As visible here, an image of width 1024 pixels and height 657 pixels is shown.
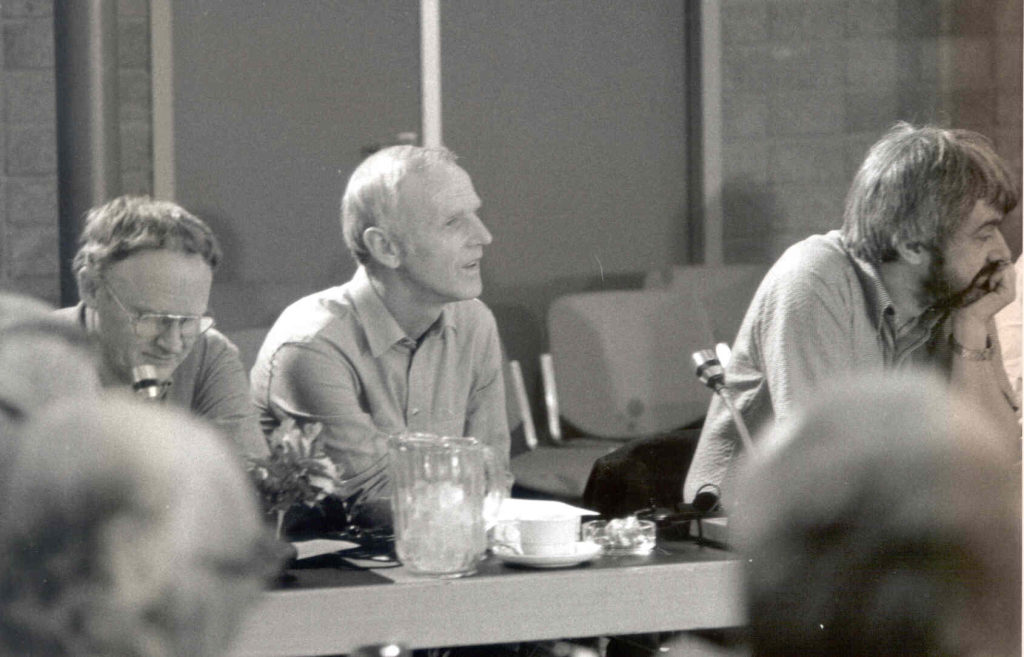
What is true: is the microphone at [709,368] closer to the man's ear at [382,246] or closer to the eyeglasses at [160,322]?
the man's ear at [382,246]

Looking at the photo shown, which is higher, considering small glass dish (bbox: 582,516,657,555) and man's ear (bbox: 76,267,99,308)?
man's ear (bbox: 76,267,99,308)

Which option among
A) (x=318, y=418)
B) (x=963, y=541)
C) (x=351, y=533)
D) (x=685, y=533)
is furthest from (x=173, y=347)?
(x=963, y=541)

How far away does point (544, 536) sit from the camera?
1.47 metres

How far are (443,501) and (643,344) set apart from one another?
317 millimetres

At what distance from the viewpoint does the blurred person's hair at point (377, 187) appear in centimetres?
149

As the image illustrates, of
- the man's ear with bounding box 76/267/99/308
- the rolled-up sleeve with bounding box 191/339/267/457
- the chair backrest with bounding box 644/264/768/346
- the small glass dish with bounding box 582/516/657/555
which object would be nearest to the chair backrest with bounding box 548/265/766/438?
the chair backrest with bounding box 644/264/768/346

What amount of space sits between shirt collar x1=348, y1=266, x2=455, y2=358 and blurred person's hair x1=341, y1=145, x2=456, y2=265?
1.3 inches

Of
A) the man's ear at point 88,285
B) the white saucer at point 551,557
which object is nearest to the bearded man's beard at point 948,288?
the white saucer at point 551,557

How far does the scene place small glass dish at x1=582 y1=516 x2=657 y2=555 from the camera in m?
1.52

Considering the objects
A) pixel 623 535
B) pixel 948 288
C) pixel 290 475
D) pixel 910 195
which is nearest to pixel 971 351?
pixel 948 288

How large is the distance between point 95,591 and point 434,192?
58cm

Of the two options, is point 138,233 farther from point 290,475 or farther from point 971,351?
point 971,351

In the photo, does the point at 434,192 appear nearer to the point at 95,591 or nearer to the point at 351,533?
the point at 351,533

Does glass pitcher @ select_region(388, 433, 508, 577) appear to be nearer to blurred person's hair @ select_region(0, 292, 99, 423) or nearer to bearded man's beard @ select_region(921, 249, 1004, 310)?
blurred person's hair @ select_region(0, 292, 99, 423)
